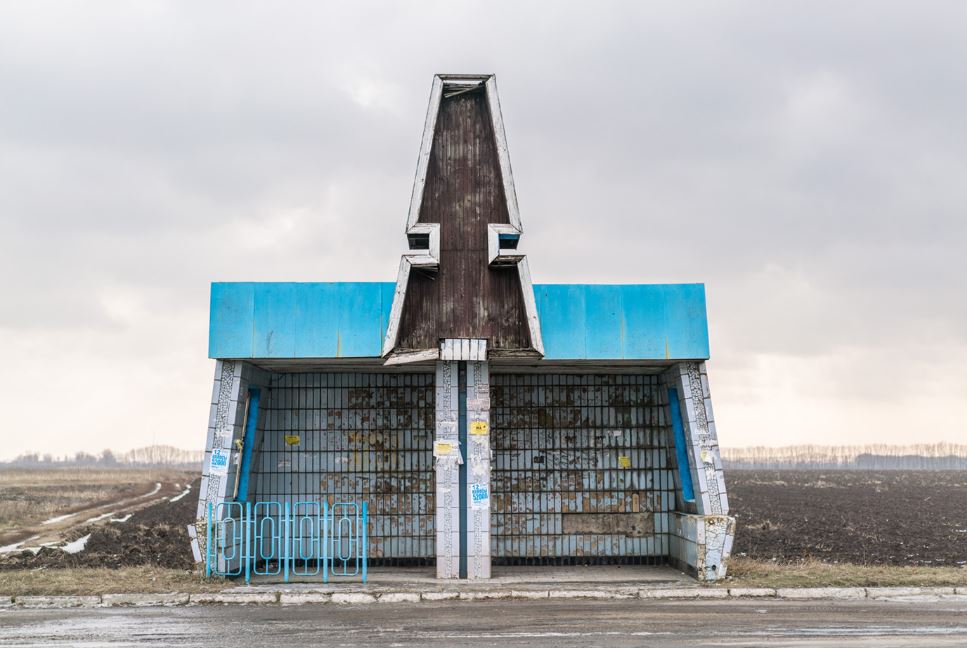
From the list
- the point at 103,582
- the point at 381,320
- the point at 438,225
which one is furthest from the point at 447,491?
the point at 103,582

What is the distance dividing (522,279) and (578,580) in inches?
218

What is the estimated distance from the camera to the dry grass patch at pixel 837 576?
47.6 feet

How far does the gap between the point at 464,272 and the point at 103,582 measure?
8332 mm

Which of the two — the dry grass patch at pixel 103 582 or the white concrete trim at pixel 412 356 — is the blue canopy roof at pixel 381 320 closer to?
the white concrete trim at pixel 412 356

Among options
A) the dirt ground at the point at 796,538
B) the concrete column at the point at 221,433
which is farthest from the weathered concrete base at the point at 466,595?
the concrete column at the point at 221,433

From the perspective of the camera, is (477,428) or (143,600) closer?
(143,600)

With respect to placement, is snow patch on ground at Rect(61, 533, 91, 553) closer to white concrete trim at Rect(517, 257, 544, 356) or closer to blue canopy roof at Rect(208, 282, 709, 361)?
blue canopy roof at Rect(208, 282, 709, 361)

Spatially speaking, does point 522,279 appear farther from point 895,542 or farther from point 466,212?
point 895,542

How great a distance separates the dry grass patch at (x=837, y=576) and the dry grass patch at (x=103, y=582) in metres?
9.14

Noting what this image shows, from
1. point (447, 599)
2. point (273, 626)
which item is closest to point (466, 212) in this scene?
point (447, 599)

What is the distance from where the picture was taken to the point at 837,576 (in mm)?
15117

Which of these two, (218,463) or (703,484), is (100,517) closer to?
(218,463)

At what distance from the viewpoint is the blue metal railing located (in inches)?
622

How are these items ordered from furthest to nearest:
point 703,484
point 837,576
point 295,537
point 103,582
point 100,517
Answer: point 100,517, point 295,537, point 703,484, point 837,576, point 103,582
